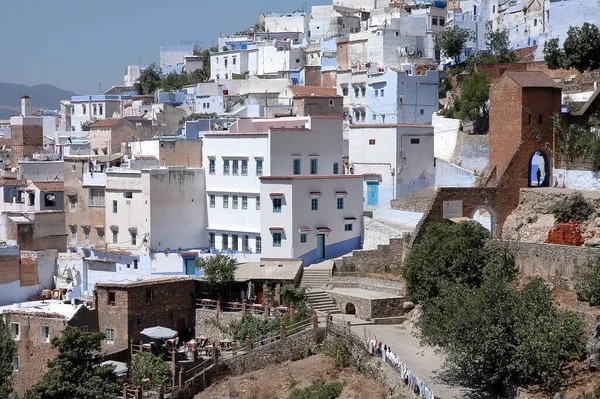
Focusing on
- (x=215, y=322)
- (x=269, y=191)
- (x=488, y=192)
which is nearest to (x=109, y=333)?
(x=215, y=322)

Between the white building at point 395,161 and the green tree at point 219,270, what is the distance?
8648 mm

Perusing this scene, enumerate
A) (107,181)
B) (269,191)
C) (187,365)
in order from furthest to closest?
(107,181) < (269,191) < (187,365)

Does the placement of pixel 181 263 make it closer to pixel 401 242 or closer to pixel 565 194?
pixel 401 242

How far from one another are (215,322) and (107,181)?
9.36m

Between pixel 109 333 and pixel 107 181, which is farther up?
pixel 107 181

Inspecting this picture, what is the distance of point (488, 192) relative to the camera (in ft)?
104

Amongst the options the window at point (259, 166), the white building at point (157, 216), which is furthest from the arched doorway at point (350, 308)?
the white building at point (157, 216)

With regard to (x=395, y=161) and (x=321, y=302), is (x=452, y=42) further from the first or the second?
(x=321, y=302)

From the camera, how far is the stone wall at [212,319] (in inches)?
1225

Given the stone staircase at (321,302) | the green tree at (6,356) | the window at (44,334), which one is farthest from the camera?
the window at (44,334)

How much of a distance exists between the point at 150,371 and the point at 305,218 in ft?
27.3

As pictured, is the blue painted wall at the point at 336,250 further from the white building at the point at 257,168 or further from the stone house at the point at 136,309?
the stone house at the point at 136,309

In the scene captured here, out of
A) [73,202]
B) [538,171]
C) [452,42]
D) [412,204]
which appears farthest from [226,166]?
[452,42]

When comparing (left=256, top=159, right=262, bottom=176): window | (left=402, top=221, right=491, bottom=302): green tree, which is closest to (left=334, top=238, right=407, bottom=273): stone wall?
(left=402, top=221, right=491, bottom=302): green tree
